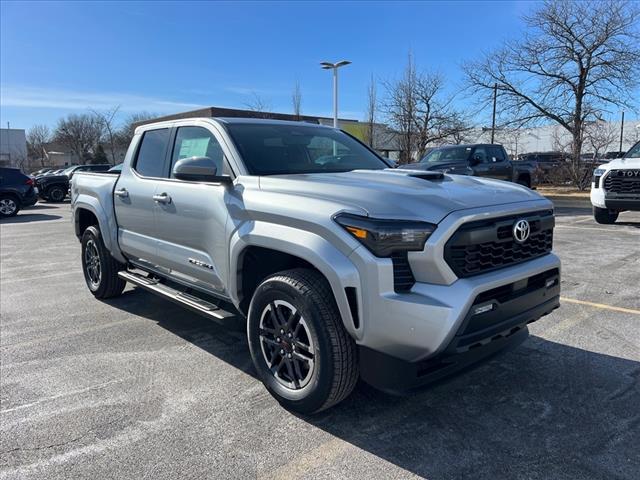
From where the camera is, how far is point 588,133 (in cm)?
2109

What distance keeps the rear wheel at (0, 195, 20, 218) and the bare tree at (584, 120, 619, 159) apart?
872 inches

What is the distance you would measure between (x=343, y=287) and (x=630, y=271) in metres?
5.58

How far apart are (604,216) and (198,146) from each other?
1024 cm

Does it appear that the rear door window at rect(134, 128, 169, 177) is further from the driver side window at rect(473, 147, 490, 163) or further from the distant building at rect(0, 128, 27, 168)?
the distant building at rect(0, 128, 27, 168)

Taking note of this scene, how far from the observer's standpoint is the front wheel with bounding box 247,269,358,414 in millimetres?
2805

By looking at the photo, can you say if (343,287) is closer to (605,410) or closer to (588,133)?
(605,410)

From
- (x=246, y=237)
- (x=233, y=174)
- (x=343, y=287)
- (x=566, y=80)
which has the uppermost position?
(x=566, y=80)

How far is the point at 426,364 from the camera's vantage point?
267 cm

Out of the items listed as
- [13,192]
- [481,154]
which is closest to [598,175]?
[481,154]

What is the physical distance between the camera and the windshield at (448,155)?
46.3ft

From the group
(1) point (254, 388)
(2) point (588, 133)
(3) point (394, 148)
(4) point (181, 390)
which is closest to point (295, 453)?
(1) point (254, 388)

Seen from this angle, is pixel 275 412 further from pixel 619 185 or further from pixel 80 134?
pixel 80 134

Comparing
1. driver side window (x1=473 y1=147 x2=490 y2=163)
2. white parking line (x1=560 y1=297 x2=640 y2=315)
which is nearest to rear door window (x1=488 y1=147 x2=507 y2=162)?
driver side window (x1=473 y1=147 x2=490 y2=163)

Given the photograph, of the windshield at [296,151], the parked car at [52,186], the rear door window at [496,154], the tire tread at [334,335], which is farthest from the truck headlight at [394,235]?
the parked car at [52,186]
